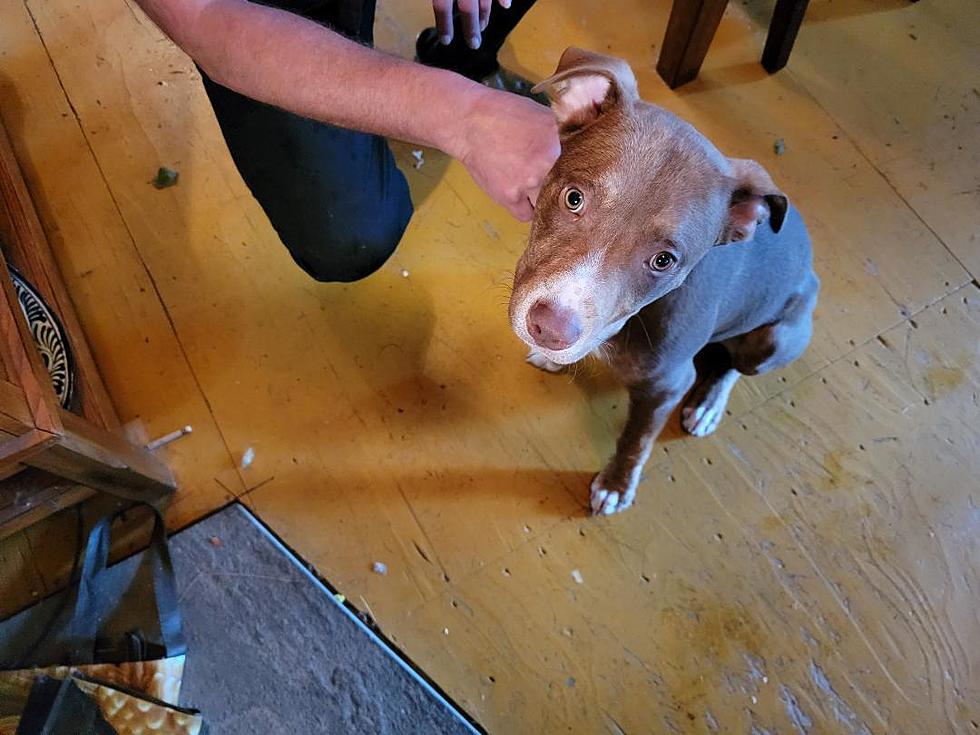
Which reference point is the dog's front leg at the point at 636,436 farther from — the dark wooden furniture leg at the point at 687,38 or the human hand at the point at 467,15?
the dark wooden furniture leg at the point at 687,38

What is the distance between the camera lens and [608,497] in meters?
2.12

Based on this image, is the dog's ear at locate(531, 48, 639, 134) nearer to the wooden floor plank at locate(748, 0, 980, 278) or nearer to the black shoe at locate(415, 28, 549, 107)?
the black shoe at locate(415, 28, 549, 107)

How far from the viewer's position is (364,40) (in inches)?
82.7

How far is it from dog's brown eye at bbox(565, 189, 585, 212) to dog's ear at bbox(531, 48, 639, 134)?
161 mm

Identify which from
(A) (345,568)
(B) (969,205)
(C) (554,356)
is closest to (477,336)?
(A) (345,568)

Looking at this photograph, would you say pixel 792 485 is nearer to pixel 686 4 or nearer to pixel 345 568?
pixel 345 568

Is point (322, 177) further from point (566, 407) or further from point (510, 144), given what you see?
point (566, 407)

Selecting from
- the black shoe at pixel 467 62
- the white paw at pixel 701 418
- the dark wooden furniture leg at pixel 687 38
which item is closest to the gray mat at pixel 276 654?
the white paw at pixel 701 418

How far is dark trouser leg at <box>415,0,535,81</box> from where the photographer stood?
232cm

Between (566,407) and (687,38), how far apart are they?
4.31 feet

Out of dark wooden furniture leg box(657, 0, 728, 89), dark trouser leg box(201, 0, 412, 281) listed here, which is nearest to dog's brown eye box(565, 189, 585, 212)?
dark trouser leg box(201, 0, 412, 281)

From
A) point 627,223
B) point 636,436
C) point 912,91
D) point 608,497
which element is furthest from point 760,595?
point 912,91

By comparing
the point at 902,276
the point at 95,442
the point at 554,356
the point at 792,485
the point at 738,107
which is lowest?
the point at 792,485

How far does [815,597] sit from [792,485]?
31 centimetres
